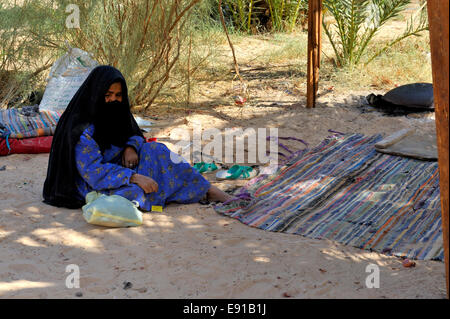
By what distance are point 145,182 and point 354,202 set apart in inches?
61.2

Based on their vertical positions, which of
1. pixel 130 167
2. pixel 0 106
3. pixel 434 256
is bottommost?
pixel 434 256

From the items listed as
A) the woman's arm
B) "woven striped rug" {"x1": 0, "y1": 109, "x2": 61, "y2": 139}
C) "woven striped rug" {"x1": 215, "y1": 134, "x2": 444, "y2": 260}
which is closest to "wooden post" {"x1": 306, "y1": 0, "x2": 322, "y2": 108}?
"woven striped rug" {"x1": 215, "y1": 134, "x2": 444, "y2": 260}

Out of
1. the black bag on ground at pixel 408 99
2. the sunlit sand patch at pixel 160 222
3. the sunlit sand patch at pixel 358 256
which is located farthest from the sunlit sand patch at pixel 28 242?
the black bag on ground at pixel 408 99

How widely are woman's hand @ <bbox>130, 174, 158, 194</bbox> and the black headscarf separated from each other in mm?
343

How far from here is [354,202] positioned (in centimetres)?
426

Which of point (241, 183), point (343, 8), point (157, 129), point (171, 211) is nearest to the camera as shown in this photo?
point (171, 211)

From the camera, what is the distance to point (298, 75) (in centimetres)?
852

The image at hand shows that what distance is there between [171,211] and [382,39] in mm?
7483

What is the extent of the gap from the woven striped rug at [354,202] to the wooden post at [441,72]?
1.21 m

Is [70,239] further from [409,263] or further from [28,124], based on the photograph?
[28,124]

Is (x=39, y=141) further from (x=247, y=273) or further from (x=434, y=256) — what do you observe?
(x=434, y=256)

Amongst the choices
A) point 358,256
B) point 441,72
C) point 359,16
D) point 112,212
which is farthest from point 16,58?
point 441,72
